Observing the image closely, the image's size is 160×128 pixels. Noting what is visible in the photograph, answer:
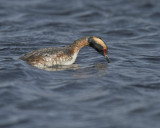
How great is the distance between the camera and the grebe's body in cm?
1187

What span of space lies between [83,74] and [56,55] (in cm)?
100

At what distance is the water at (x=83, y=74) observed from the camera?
29.0 ft

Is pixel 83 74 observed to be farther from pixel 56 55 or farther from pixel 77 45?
pixel 77 45

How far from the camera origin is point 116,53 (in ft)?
47.8

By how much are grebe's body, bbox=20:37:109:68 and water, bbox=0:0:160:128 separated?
0.29m

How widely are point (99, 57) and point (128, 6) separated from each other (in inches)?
333

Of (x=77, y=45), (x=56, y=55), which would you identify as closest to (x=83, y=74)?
(x=56, y=55)

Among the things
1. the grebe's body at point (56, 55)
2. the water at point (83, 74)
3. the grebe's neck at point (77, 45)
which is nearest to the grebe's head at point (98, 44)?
the grebe's body at point (56, 55)

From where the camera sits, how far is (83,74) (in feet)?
38.3

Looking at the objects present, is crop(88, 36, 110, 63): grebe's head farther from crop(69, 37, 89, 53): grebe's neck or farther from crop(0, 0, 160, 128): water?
crop(0, 0, 160, 128): water

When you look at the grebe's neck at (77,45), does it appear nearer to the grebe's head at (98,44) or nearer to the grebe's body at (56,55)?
the grebe's body at (56,55)

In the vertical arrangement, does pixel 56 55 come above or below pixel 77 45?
below

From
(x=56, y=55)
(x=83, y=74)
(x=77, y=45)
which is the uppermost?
(x=77, y=45)

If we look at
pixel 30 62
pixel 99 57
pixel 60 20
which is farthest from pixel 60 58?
pixel 60 20
